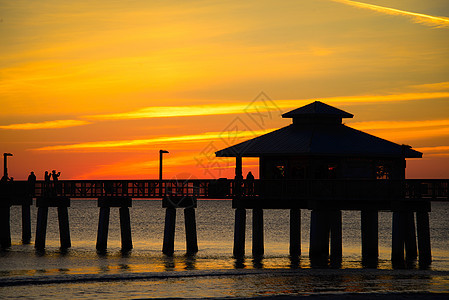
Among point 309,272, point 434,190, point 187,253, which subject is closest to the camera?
point 309,272

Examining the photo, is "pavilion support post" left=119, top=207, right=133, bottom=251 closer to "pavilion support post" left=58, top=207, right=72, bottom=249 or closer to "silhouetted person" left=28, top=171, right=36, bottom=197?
"pavilion support post" left=58, top=207, right=72, bottom=249

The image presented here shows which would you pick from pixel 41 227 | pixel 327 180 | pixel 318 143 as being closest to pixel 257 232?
pixel 318 143

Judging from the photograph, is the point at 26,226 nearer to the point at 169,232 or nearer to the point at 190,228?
the point at 169,232

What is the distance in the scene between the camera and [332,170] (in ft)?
173

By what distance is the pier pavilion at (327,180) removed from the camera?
164 ft

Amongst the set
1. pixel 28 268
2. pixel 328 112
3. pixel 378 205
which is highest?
pixel 328 112

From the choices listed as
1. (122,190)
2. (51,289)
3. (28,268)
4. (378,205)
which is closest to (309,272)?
(378,205)

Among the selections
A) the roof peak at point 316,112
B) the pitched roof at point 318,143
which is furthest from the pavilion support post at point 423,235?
the roof peak at point 316,112

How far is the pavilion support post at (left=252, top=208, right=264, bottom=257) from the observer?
58750 mm

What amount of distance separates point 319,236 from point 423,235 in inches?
254

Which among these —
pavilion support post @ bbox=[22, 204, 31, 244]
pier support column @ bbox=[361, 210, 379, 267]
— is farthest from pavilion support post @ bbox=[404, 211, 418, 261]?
pavilion support post @ bbox=[22, 204, 31, 244]

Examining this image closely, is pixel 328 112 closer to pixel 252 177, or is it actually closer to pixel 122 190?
pixel 252 177

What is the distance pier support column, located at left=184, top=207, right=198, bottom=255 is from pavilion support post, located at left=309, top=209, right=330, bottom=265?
11.1 meters

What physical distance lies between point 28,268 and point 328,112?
22516mm
